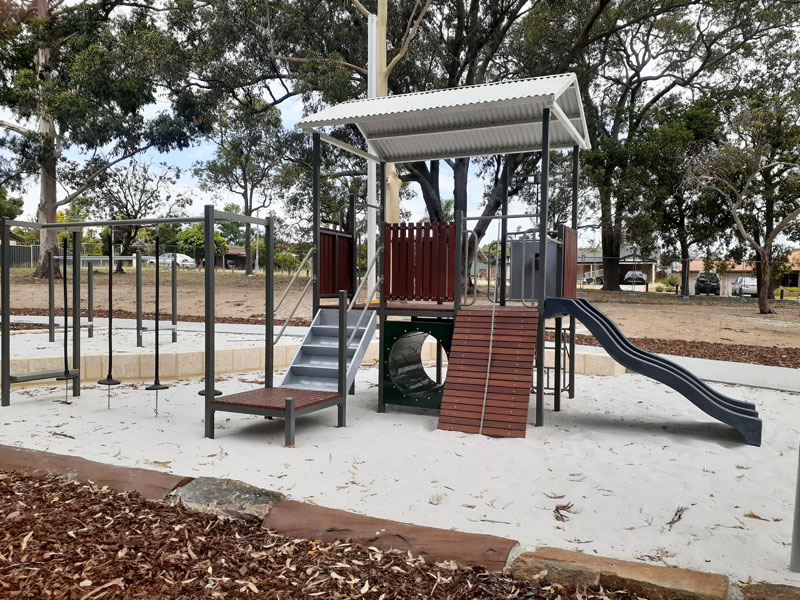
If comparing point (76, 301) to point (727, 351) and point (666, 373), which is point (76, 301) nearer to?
point (666, 373)

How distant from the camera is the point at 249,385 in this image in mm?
8859

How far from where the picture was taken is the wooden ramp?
6348 millimetres

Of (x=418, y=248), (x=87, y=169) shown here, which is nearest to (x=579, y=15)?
(x=418, y=248)

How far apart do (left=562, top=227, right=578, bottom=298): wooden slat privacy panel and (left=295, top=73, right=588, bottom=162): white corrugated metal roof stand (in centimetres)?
125

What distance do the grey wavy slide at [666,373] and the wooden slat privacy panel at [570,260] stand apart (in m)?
0.72

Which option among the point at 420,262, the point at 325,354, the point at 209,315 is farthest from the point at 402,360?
the point at 209,315

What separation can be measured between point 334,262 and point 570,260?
2989 mm

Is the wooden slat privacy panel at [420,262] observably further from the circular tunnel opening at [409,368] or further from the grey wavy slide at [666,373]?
the grey wavy slide at [666,373]

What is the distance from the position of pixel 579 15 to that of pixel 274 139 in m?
12.8

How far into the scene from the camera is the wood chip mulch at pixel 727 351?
12.0 meters

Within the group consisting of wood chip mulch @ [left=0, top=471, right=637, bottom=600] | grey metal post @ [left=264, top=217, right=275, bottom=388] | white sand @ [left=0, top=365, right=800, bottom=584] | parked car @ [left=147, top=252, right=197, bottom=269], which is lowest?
white sand @ [left=0, top=365, right=800, bottom=584]

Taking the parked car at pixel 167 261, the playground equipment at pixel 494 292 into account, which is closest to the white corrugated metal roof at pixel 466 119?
the playground equipment at pixel 494 292

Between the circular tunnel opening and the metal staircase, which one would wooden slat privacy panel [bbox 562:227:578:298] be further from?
the metal staircase

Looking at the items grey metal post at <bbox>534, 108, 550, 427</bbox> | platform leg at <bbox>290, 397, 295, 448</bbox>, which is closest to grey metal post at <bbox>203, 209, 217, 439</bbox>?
platform leg at <bbox>290, 397, 295, 448</bbox>
